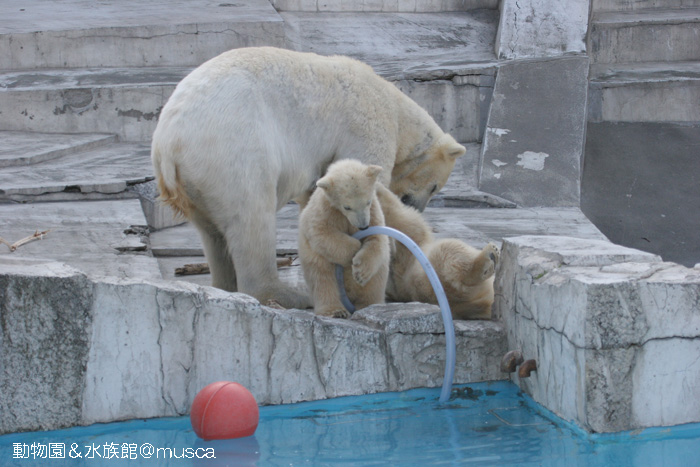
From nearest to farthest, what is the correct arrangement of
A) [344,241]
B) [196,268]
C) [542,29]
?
[344,241], [196,268], [542,29]

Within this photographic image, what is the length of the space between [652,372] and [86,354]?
1911 mm

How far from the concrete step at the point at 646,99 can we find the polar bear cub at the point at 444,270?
5.03 meters

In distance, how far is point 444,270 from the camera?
3648 mm

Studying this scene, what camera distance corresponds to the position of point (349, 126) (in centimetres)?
443

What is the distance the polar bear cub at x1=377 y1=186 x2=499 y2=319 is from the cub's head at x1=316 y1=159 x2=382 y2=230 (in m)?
0.41

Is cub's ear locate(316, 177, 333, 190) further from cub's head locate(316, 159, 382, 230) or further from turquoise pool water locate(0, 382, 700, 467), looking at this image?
turquoise pool water locate(0, 382, 700, 467)

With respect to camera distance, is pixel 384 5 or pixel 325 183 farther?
pixel 384 5

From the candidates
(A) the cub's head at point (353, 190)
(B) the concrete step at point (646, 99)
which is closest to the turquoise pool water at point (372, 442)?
(A) the cub's head at point (353, 190)

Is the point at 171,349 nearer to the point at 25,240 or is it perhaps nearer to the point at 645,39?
the point at 25,240

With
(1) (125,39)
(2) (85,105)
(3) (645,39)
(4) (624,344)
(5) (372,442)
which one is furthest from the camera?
(3) (645,39)

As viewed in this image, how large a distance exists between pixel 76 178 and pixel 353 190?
3.02 m

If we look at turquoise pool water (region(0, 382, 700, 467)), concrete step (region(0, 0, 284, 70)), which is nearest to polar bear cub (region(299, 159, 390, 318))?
turquoise pool water (region(0, 382, 700, 467))

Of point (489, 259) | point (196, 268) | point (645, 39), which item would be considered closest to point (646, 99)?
point (645, 39)

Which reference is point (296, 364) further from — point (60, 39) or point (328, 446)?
point (60, 39)
